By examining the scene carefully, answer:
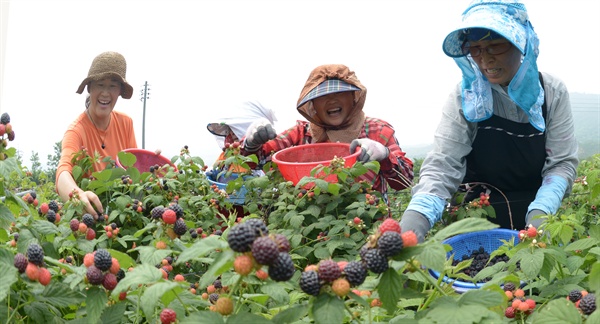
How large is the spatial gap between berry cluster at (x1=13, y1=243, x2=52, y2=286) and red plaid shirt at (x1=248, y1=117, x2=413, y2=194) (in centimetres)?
189

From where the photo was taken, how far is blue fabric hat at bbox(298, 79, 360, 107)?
3270 mm

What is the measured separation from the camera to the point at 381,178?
326 cm

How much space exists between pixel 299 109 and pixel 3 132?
6.57 ft

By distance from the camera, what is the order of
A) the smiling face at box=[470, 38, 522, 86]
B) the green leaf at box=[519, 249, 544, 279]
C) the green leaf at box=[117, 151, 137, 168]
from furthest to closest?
the green leaf at box=[117, 151, 137, 168] → the smiling face at box=[470, 38, 522, 86] → the green leaf at box=[519, 249, 544, 279]

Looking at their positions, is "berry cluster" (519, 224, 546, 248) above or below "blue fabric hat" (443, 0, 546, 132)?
below

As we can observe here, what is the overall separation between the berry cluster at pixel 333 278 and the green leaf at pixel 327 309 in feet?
0.04

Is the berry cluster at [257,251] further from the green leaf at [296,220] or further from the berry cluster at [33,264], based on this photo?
the green leaf at [296,220]

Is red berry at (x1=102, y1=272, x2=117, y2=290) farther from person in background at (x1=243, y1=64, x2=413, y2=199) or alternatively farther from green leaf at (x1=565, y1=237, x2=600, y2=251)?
person in background at (x1=243, y1=64, x2=413, y2=199)

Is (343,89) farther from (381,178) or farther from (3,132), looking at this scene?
(3,132)

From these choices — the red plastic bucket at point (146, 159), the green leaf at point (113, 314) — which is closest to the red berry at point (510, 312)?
the green leaf at point (113, 314)

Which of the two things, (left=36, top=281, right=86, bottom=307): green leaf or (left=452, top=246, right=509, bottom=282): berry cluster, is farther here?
(left=452, top=246, right=509, bottom=282): berry cluster

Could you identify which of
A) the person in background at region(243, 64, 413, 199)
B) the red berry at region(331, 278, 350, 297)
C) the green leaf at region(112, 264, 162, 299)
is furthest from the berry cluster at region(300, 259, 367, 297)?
the person in background at region(243, 64, 413, 199)

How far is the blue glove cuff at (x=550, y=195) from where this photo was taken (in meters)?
2.47

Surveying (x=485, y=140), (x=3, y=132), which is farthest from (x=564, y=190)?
(x=3, y=132)
